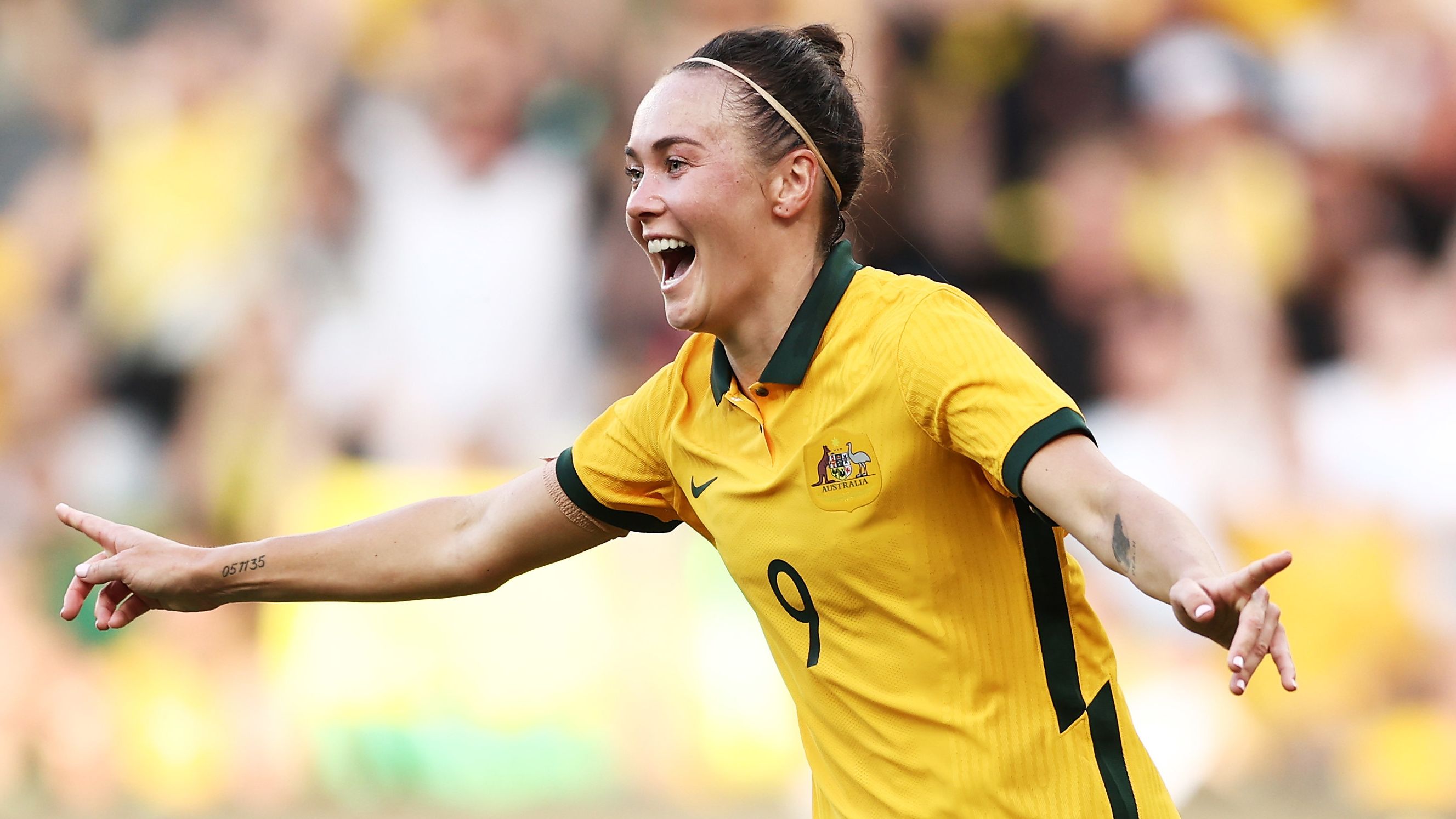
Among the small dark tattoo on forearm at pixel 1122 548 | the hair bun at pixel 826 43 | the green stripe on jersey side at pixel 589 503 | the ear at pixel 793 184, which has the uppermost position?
the hair bun at pixel 826 43

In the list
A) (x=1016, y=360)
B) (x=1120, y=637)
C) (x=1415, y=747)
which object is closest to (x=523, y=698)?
(x=1120, y=637)

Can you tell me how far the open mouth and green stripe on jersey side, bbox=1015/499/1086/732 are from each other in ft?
2.69

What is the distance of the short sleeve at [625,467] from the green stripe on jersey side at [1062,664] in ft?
2.65

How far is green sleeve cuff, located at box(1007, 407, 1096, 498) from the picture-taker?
231cm

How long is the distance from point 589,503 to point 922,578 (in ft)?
2.75

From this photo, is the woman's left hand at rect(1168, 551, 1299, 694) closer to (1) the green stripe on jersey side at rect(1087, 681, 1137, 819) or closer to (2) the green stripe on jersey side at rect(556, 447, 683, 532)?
(1) the green stripe on jersey side at rect(1087, 681, 1137, 819)

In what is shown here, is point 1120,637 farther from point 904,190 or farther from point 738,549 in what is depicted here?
point 738,549

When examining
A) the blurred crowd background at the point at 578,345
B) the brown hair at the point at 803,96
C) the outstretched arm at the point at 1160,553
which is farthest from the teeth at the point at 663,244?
the blurred crowd background at the point at 578,345

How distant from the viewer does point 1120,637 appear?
6457mm

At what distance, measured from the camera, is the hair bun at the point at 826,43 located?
3.08m

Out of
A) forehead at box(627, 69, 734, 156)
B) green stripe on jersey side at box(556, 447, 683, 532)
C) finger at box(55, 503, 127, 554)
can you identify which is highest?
forehead at box(627, 69, 734, 156)

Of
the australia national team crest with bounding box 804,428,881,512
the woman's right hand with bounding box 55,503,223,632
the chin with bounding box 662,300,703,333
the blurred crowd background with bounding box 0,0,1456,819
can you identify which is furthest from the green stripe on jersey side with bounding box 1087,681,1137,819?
the blurred crowd background with bounding box 0,0,1456,819

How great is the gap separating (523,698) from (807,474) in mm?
4485

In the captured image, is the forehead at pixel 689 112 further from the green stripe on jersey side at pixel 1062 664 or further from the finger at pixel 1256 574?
the finger at pixel 1256 574
